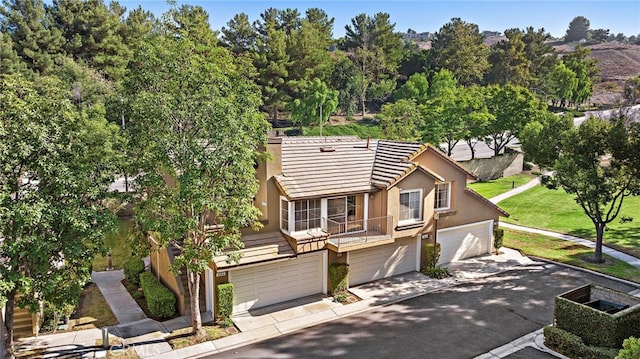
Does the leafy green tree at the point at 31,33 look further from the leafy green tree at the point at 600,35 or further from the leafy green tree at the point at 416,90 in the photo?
the leafy green tree at the point at 600,35

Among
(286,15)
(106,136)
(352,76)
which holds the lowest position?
(106,136)

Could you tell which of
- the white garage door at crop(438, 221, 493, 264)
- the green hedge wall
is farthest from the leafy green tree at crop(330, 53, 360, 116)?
the green hedge wall

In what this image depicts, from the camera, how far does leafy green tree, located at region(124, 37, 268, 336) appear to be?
1406 centimetres

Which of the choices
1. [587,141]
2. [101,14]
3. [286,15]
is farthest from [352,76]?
[587,141]

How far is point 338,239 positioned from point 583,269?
12.8 m

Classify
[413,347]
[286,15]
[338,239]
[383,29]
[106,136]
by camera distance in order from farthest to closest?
[383,29] < [286,15] < [338,239] < [413,347] < [106,136]

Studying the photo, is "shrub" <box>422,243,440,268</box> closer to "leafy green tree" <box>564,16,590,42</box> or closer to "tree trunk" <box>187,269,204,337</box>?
"tree trunk" <box>187,269,204,337</box>

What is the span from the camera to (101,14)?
51.2m

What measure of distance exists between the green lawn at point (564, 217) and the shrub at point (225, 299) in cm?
2165

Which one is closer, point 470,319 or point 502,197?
point 470,319

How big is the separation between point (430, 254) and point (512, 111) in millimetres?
28520

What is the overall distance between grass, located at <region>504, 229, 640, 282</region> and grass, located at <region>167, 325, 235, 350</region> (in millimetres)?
17334

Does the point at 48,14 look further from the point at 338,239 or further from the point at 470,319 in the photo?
the point at 470,319

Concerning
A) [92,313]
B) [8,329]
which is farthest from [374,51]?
[8,329]
